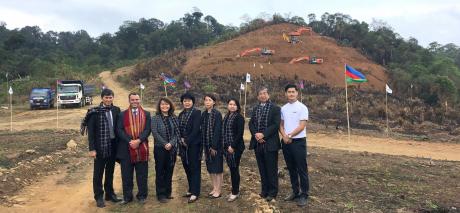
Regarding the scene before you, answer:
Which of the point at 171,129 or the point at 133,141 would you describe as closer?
the point at 133,141

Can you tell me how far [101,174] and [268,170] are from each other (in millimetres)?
2463

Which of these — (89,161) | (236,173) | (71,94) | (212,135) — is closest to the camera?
(212,135)

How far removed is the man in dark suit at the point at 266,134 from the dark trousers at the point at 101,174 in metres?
2.15

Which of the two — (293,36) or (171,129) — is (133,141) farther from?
(293,36)

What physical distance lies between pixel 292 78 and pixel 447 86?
11.6 metres

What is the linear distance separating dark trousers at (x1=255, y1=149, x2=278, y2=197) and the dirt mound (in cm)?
3011

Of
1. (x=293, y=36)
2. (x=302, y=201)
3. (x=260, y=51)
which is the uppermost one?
(x=293, y=36)

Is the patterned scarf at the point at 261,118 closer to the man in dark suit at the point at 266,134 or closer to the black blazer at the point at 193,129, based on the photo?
the man in dark suit at the point at 266,134

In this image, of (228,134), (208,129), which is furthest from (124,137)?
(228,134)

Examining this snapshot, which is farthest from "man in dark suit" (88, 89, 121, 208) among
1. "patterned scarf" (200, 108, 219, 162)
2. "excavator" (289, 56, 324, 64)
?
"excavator" (289, 56, 324, 64)

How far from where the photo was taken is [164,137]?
647 cm

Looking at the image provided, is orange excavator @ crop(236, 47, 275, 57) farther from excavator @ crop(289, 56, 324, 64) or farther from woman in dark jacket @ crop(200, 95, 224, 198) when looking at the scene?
woman in dark jacket @ crop(200, 95, 224, 198)

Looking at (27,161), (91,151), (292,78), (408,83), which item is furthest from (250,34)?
(91,151)

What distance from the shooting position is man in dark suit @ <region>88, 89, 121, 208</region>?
638cm
